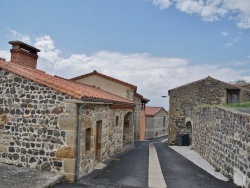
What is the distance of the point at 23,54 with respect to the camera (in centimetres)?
1191

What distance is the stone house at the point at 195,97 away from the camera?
2133 cm

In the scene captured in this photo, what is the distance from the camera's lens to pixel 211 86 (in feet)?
70.2

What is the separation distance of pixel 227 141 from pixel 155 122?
93.6ft

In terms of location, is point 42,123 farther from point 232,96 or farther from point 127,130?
point 232,96

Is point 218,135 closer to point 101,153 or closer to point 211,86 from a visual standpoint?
point 101,153

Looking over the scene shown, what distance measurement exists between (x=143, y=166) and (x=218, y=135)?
3.25 metres

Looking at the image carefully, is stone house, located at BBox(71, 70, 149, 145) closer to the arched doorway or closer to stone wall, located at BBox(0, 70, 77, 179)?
the arched doorway

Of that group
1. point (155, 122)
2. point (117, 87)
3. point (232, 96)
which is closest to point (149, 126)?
point (155, 122)

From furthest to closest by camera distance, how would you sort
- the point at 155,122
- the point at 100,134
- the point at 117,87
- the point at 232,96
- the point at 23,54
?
1. the point at 155,122
2. the point at 232,96
3. the point at 117,87
4. the point at 23,54
5. the point at 100,134

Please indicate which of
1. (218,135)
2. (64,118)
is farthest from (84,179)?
(218,135)

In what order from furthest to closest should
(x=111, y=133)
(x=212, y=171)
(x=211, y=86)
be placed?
(x=211, y=86) → (x=111, y=133) → (x=212, y=171)

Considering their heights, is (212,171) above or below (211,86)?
below

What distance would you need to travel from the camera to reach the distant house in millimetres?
36375

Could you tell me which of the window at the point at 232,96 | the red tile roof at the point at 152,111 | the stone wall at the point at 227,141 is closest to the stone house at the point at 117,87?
the stone wall at the point at 227,141
